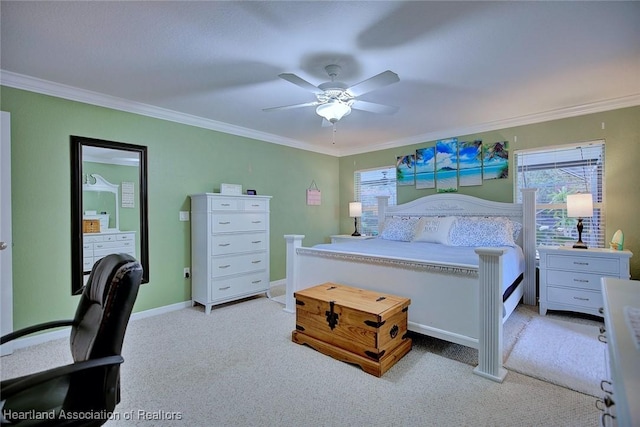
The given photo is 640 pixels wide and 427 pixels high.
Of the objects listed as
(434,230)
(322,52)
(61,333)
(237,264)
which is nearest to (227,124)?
(237,264)

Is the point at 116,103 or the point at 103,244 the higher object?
A: the point at 116,103

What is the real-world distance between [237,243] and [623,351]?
346 cm

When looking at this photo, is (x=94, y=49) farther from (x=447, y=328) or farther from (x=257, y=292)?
(x=447, y=328)

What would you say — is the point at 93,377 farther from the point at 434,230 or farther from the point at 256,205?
the point at 434,230

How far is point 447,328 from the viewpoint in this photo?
90.6 inches

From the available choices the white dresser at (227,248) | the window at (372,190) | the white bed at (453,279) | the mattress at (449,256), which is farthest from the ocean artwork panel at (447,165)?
the white dresser at (227,248)

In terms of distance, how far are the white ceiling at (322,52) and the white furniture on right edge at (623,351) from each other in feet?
5.24

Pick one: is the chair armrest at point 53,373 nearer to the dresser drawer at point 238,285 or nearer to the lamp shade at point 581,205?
the dresser drawer at point 238,285

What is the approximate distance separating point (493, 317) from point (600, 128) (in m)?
2.80

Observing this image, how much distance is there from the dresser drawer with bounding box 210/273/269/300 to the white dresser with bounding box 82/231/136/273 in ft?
3.21

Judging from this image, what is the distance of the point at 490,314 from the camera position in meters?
2.02

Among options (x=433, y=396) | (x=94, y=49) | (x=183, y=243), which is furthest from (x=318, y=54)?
(x=183, y=243)

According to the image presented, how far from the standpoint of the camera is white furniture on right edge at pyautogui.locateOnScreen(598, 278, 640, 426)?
562 mm

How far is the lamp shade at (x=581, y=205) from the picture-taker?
3.06 meters
